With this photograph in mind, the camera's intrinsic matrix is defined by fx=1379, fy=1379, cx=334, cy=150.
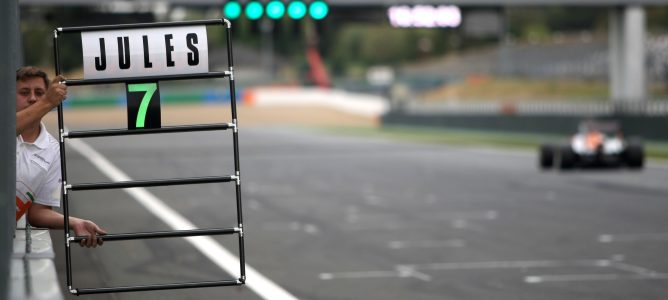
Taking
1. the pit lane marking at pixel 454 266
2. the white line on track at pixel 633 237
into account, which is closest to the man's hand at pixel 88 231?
the pit lane marking at pixel 454 266

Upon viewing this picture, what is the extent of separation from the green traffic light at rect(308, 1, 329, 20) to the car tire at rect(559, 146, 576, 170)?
8964mm

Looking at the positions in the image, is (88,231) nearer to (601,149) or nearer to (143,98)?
(143,98)

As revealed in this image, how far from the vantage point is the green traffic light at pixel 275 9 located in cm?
3406

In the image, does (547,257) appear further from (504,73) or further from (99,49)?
(504,73)

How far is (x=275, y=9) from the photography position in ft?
112

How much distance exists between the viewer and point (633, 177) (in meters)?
25.9

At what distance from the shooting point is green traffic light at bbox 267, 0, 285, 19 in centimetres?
3406

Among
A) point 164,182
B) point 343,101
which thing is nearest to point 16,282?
point 164,182

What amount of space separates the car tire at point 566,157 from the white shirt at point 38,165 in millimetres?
20703

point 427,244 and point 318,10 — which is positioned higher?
point 318,10

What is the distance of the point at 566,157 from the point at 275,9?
9.70 metres

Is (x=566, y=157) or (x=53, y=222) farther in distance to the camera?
(x=566, y=157)

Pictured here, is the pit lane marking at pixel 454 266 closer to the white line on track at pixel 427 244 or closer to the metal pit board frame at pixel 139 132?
the white line on track at pixel 427 244

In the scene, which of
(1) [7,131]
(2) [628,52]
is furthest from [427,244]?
(2) [628,52]
